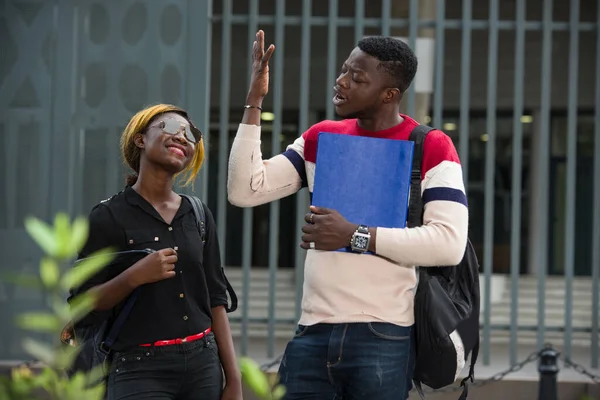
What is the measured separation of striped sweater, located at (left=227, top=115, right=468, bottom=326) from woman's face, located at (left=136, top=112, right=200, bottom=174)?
0.26m

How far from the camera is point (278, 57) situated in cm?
651

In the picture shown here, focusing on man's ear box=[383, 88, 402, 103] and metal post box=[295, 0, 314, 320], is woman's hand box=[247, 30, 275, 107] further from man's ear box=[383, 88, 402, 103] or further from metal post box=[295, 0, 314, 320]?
metal post box=[295, 0, 314, 320]

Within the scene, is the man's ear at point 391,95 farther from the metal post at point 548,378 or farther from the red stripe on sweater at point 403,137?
the metal post at point 548,378

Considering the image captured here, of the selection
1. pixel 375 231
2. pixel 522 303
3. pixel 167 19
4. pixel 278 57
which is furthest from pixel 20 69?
pixel 522 303

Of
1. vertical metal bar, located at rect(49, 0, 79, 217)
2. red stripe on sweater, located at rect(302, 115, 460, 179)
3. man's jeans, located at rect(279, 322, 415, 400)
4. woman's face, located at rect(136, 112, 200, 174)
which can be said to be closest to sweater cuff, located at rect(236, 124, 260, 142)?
red stripe on sweater, located at rect(302, 115, 460, 179)

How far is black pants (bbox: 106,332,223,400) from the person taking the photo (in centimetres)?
266

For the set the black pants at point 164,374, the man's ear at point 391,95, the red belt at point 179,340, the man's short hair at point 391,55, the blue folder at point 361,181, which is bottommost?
the black pants at point 164,374

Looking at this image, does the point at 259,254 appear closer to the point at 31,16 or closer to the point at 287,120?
the point at 287,120

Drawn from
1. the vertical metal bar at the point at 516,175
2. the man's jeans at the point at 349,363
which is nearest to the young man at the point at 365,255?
the man's jeans at the point at 349,363

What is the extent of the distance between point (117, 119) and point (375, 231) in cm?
392

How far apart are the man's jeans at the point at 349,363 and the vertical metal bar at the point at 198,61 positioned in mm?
3630

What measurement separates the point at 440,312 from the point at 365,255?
24 centimetres

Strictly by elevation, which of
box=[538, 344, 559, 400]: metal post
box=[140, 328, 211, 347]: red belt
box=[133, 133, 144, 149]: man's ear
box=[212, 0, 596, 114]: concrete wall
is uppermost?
box=[212, 0, 596, 114]: concrete wall

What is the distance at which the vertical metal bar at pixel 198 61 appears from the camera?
20.2ft
